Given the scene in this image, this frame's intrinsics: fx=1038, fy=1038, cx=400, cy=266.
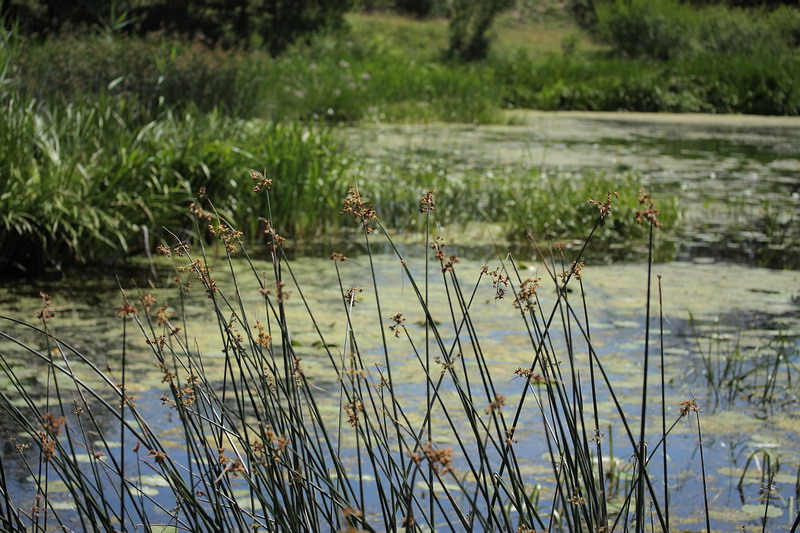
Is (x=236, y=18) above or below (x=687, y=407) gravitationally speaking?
above

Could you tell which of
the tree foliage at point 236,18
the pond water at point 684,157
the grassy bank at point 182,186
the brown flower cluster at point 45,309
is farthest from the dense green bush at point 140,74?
the tree foliage at point 236,18

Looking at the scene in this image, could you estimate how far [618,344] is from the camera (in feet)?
12.5

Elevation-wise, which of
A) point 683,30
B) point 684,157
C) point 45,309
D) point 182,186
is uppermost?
point 683,30

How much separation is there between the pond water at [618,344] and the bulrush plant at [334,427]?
3cm

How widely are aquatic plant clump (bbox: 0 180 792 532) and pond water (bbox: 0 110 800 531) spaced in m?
0.02

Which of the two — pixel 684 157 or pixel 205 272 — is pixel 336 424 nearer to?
pixel 205 272

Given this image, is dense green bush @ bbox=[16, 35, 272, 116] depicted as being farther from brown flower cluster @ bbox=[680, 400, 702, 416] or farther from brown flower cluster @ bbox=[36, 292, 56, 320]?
brown flower cluster @ bbox=[680, 400, 702, 416]

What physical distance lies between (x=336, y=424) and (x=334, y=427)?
0.13ft

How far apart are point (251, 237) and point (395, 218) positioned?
100 centimetres

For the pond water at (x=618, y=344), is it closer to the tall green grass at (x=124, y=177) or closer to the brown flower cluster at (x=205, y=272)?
the tall green grass at (x=124, y=177)

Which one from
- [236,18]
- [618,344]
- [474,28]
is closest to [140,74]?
[618,344]

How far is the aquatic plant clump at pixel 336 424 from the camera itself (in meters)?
1.52

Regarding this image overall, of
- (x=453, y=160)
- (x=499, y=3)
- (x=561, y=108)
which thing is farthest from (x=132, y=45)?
(x=499, y=3)

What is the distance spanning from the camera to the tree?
81.3 ft
